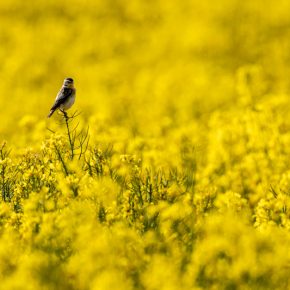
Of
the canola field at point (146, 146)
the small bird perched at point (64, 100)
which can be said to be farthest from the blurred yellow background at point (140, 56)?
the small bird perched at point (64, 100)

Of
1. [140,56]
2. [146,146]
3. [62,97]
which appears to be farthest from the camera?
[140,56]

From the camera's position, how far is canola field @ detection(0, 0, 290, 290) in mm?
3533

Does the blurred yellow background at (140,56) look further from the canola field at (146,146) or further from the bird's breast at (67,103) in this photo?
the bird's breast at (67,103)

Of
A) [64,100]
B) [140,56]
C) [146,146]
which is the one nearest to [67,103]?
[64,100]

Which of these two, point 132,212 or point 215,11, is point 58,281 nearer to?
point 132,212

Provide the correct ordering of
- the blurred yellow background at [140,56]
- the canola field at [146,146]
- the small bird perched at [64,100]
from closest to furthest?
the canola field at [146,146], the small bird perched at [64,100], the blurred yellow background at [140,56]

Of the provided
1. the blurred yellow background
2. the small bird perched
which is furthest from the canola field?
the small bird perched

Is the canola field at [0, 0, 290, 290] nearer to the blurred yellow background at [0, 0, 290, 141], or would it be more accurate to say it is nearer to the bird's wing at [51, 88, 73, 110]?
the blurred yellow background at [0, 0, 290, 141]

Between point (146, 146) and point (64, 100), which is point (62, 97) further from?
point (146, 146)

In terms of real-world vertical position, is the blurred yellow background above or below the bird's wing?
above

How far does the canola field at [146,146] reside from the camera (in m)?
3.53

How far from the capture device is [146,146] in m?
6.84

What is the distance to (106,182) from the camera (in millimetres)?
4137

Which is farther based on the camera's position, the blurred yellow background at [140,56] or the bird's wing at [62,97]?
the blurred yellow background at [140,56]
